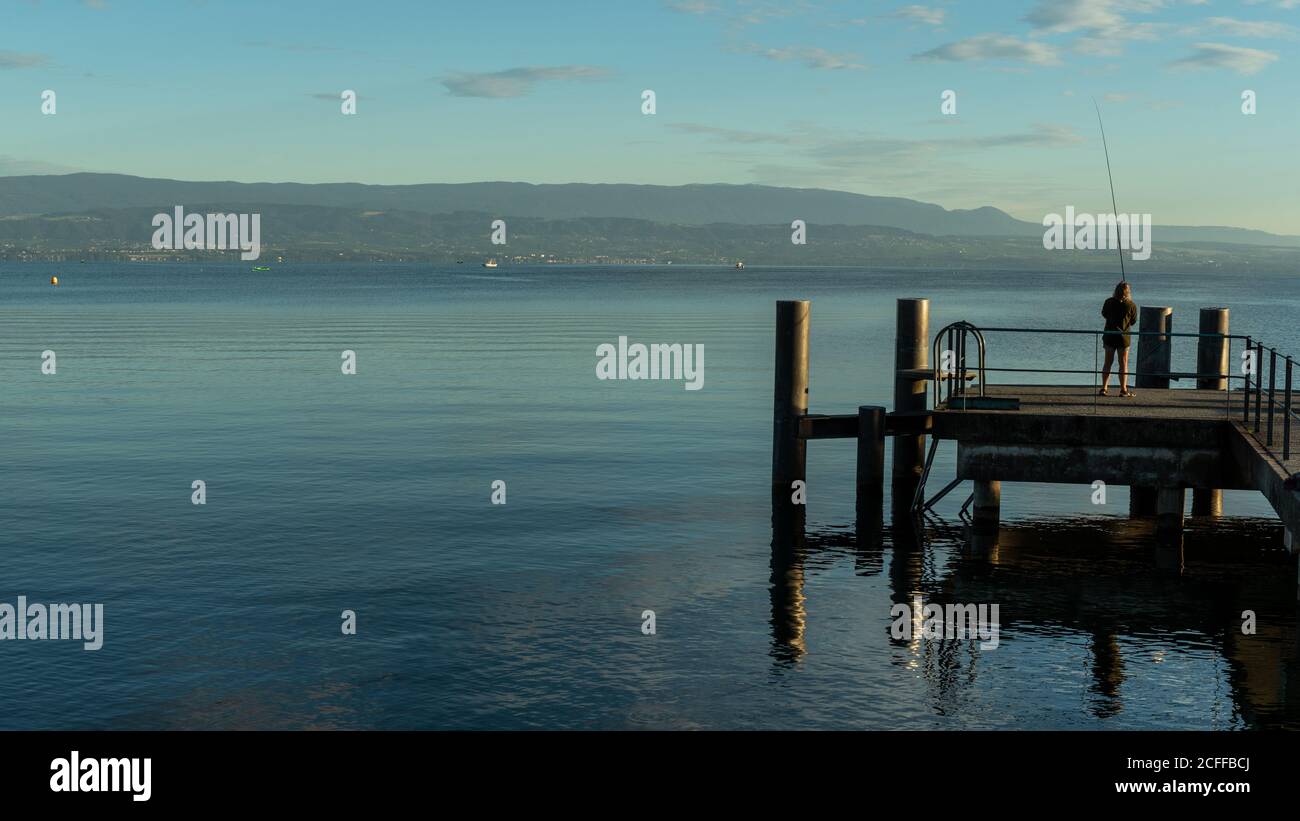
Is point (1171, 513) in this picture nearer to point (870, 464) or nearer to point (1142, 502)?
point (1142, 502)

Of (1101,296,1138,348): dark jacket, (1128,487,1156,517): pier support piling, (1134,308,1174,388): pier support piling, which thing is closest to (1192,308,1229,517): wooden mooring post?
(1134,308,1174,388): pier support piling

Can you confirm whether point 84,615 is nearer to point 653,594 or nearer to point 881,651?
point 653,594

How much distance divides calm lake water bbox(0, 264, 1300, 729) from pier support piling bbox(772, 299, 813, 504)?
103 centimetres

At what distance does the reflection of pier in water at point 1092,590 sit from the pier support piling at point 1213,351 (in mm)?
3216

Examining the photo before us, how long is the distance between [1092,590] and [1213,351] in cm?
920

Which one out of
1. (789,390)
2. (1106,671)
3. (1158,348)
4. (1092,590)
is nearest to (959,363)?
(789,390)

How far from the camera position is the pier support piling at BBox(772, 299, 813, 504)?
82.7 feet

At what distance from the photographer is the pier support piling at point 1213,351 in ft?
90.2

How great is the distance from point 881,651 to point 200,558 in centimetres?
1101

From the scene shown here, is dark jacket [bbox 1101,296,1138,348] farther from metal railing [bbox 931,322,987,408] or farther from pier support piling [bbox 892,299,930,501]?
pier support piling [bbox 892,299,930,501]

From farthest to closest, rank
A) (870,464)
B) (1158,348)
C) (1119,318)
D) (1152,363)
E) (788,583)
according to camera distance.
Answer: (1152,363)
(1158,348)
(870,464)
(1119,318)
(788,583)

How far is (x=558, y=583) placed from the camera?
814 inches

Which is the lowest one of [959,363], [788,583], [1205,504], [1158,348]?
[788,583]

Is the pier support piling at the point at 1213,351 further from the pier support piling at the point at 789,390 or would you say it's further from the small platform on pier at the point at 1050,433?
the pier support piling at the point at 789,390
